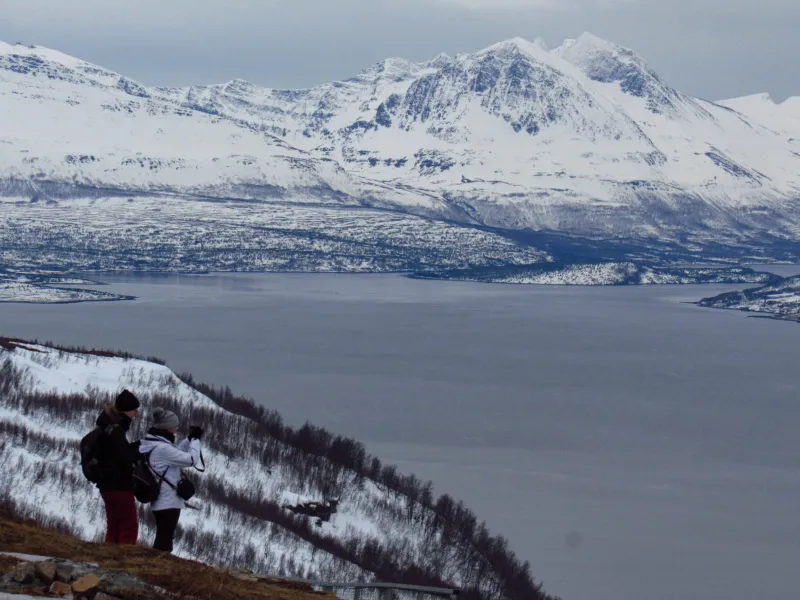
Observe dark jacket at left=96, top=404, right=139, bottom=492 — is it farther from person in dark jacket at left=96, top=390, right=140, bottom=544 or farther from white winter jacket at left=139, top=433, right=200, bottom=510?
white winter jacket at left=139, top=433, right=200, bottom=510

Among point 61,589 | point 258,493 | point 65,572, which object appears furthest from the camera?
point 258,493

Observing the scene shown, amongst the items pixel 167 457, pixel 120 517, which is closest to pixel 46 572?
pixel 167 457

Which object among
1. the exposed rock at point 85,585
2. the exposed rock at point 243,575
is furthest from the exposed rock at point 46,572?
the exposed rock at point 243,575

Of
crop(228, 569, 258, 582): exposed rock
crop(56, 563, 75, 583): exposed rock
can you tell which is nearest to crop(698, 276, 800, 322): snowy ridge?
crop(228, 569, 258, 582): exposed rock

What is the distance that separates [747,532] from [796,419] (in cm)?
2889

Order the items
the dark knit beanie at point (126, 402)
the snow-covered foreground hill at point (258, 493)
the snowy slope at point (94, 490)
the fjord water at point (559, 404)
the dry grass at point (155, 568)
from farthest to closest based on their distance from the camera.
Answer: the fjord water at point (559, 404) < the snow-covered foreground hill at point (258, 493) < the snowy slope at point (94, 490) < the dark knit beanie at point (126, 402) < the dry grass at point (155, 568)

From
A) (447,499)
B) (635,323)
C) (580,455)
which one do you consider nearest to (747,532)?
(447,499)

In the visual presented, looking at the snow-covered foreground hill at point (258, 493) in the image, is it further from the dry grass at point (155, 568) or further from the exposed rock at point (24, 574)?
the exposed rock at point (24, 574)

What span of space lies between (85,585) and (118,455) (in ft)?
6.88

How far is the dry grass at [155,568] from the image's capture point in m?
9.23

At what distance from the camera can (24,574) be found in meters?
8.73

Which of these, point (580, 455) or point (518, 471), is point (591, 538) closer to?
point (518, 471)

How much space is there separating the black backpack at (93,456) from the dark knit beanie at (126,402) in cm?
23

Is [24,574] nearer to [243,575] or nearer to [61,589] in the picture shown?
[61,589]
